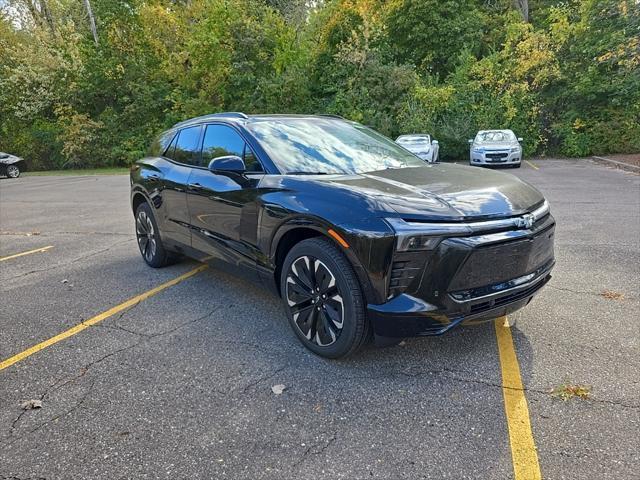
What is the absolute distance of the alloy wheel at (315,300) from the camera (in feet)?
9.89

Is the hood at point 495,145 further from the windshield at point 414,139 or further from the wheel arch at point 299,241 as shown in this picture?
the wheel arch at point 299,241

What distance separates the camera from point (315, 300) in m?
3.14

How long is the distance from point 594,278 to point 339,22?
2242 centimetres

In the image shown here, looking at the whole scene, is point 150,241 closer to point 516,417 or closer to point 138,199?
point 138,199

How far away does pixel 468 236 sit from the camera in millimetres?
2676

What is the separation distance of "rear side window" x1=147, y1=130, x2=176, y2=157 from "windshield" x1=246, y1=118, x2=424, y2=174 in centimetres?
165

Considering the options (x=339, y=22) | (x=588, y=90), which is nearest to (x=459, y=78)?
(x=588, y=90)

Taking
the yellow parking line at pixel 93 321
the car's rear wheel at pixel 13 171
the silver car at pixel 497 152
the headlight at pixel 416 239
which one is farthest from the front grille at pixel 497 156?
the car's rear wheel at pixel 13 171

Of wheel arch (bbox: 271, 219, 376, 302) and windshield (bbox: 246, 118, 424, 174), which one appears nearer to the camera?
wheel arch (bbox: 271, 219, 376, 302)

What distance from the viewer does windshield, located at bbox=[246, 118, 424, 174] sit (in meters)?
3.61

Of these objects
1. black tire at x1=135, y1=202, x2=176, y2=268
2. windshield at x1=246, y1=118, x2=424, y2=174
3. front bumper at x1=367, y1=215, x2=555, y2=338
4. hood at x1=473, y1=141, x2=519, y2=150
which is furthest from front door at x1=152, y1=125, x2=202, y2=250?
hood at x1=473, y1=141, x2=519, y2=150

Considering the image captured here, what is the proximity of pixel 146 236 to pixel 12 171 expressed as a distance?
22.3 metres

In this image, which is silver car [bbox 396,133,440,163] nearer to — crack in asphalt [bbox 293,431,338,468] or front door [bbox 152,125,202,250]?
front door [bbox 152,125,202,250]

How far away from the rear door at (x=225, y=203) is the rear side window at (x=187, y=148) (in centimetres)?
16
